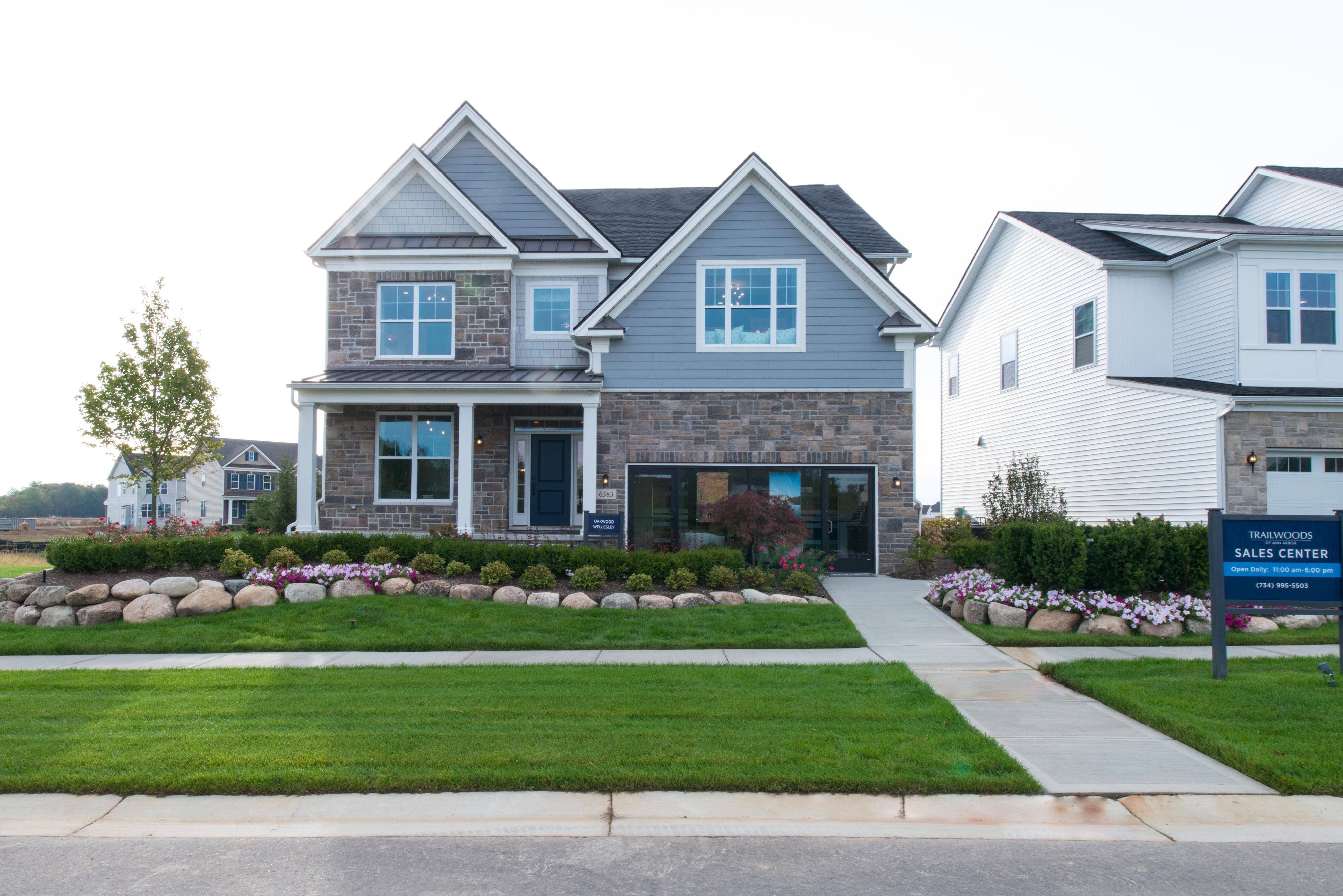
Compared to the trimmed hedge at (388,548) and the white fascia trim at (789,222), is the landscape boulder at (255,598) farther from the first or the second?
the white fascia trim at (789,222)

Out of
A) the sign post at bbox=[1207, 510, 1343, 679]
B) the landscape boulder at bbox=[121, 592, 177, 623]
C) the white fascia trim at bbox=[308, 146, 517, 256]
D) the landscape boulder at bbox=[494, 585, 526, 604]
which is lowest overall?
the landscape boulder at bbox=[121, 592, 177, 623]

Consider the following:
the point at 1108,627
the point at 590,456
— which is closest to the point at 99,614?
the point at 590,456

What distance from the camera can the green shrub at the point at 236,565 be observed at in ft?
45.1

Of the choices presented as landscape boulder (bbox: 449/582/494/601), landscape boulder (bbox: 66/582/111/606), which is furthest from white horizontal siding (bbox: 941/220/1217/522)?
landscape boulder (bbox: 66/582/111/606)

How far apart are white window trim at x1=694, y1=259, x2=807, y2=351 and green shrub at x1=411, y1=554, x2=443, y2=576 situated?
21.4 ft

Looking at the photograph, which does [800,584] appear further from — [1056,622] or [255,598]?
[255,598]

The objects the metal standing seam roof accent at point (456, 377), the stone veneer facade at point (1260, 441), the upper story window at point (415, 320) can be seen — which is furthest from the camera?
the upper story window at point (415, 320)

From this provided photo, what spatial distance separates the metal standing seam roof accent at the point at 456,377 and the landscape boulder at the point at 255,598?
4804 millimetres

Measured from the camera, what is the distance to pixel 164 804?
568cm

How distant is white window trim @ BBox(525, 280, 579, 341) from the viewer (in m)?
18.7

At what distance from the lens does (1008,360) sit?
23.6 m

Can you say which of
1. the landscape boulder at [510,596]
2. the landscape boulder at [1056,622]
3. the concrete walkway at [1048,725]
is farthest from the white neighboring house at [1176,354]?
the landscape boulder at [510,596]

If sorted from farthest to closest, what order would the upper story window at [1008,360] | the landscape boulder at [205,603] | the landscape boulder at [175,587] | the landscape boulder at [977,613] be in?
1. the upper story window at [1008,360]
2. the landscape boulder at [175,587]
3. the landscape boulder at [205,603]
4. the landscape boulder at [977,613]

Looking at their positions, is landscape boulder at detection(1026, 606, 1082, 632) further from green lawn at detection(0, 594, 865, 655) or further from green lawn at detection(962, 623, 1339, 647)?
green lawn at detection(0, 594, 865, 655)
